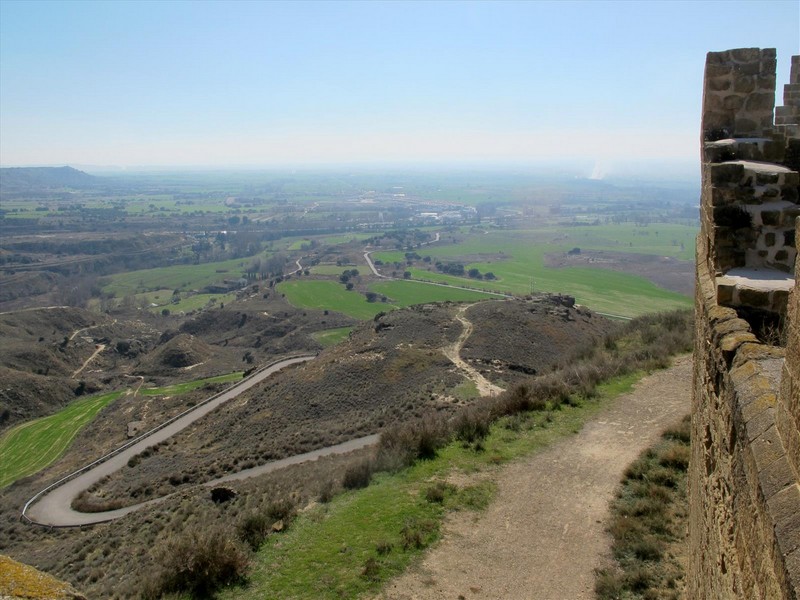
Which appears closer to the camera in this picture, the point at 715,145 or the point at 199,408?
the point at 715,145

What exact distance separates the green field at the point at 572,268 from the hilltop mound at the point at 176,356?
4497 cm

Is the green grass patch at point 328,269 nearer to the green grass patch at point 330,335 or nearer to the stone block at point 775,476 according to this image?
the green grass patch at point 330,335

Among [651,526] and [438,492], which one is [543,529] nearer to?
[651,526]

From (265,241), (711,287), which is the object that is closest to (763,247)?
(711,287)

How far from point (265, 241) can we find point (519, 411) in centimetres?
15681

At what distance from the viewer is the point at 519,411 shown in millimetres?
16016

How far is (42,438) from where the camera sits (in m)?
39.6

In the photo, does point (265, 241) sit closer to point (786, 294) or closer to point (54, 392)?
point (54, 392)

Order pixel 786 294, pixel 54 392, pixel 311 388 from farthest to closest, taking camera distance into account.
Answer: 1. pixel 54 392
2. pixel 311 388
3. pixel 786 294

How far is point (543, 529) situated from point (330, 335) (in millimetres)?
53173

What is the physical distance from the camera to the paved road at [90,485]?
2252 centimetres

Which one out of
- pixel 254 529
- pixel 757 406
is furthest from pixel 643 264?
pixel 757 406

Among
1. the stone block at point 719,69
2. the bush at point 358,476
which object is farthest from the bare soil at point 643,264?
the stone block at point 719,69

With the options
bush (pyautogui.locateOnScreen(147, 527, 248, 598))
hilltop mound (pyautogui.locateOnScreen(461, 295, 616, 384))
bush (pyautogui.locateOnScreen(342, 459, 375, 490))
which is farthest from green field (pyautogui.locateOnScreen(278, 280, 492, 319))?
bush (pyautogui.locateOnScreen(147, 527, 248, 598))
